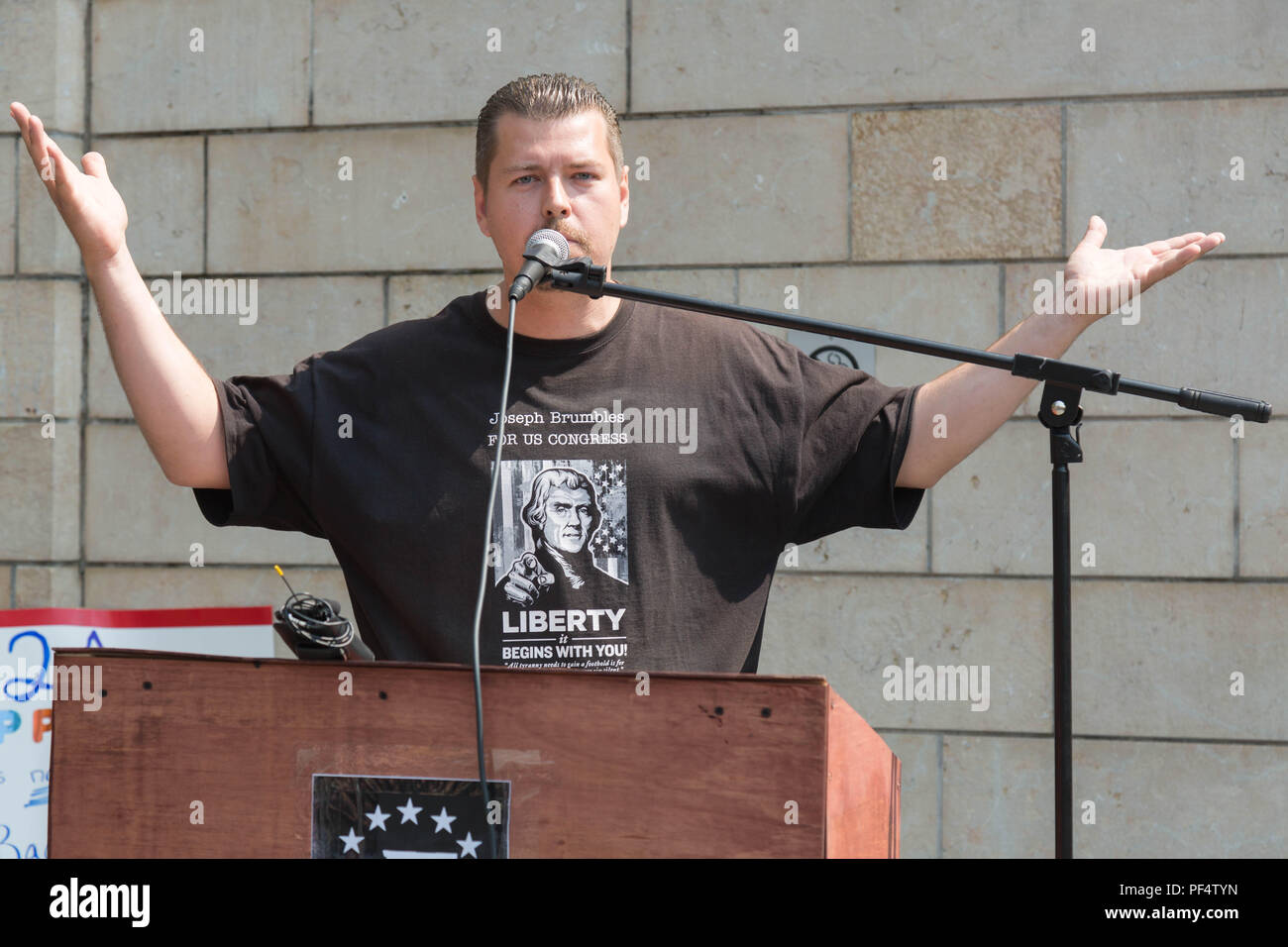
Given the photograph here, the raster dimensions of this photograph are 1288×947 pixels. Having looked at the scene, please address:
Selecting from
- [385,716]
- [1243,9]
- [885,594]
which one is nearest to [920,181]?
[1243,9]

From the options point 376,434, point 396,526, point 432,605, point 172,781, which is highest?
point 376,434

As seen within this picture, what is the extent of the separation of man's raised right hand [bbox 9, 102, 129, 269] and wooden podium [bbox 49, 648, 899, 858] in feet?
2.48

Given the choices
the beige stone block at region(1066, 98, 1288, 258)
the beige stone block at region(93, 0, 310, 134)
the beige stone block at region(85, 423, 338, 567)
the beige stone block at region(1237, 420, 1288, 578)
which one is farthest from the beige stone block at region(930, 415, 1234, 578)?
the beige stone block at region(93, 0, 310, 134)

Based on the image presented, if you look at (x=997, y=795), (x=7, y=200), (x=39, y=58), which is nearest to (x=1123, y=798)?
(x=997, y=795)

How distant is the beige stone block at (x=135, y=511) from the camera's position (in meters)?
4.48

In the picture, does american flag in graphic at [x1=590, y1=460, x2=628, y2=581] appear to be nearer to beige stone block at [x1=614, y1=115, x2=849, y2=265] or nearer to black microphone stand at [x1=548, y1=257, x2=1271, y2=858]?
black microphone stand at [x1=548, y1=257, x2=1271, y2=858]

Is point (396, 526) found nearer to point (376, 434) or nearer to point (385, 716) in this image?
point (376, 434)

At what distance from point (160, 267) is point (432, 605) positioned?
9.45ft

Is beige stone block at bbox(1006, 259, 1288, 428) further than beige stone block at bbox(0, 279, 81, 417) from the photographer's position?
No

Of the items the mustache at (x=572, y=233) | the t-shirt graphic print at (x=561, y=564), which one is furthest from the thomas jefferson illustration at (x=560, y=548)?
the mustache at (x=572, y=233)

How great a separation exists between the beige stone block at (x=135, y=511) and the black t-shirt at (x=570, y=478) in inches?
87.8

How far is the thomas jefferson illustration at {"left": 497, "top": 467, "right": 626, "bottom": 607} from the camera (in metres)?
2.17

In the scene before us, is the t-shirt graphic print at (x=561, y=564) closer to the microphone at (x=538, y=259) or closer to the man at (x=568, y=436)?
the man at (x=568, y=436)

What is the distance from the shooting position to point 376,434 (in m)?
2.33
